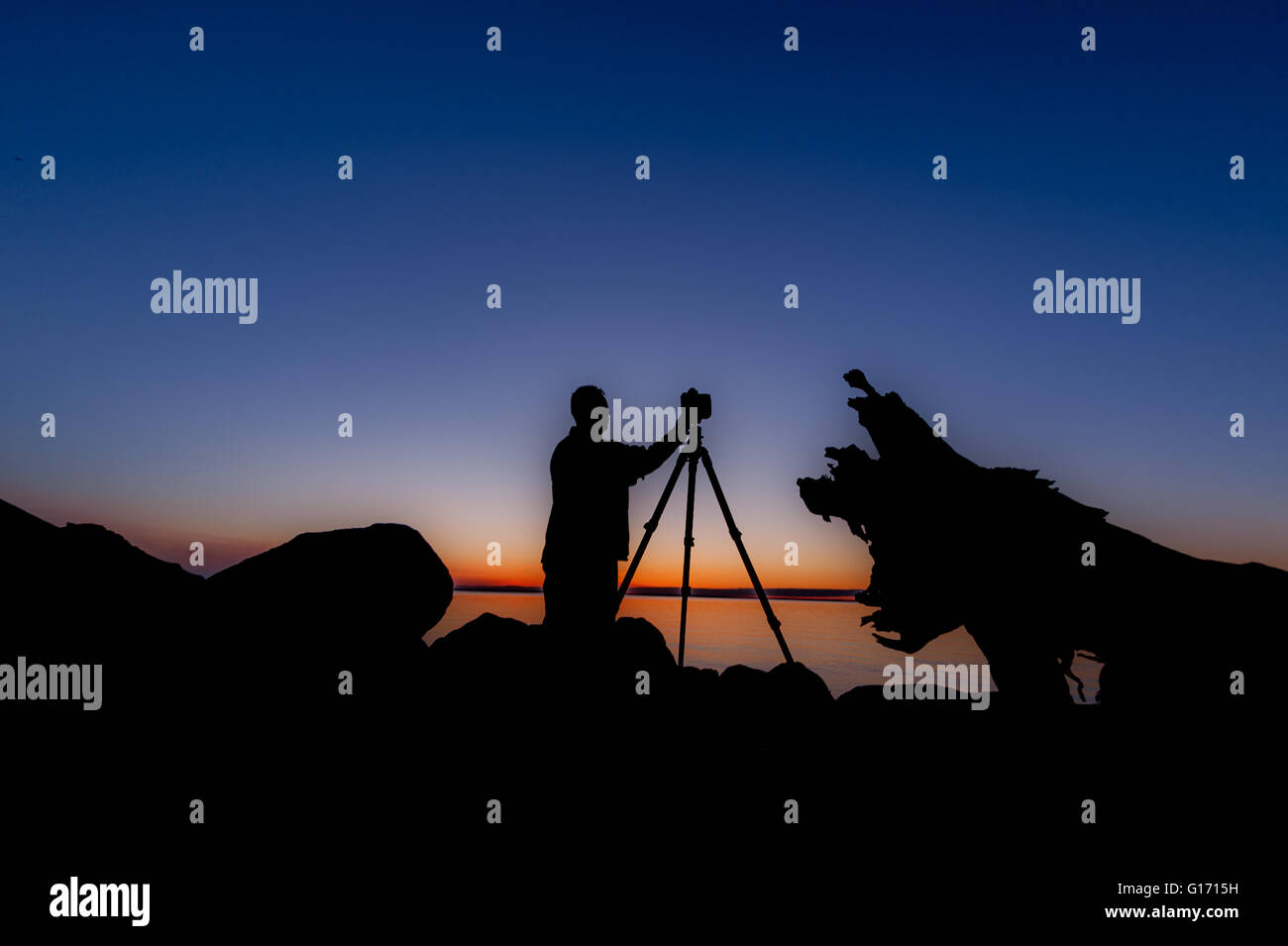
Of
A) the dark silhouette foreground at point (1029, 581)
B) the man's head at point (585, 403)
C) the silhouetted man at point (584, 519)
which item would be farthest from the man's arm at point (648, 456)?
the dark silhouette foreground at point (1029, 581)

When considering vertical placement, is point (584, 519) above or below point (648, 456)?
below

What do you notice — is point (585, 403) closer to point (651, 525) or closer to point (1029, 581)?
point (651, 525)

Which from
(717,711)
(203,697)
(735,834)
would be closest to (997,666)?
(735,834)

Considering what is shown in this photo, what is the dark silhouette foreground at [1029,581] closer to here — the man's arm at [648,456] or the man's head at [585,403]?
the man's arm at [648,456]

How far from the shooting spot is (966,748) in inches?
231

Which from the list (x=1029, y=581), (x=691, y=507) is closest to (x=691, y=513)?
(x=691, y=507)

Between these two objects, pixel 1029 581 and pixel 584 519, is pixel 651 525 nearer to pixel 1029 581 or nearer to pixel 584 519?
pixel 584 519

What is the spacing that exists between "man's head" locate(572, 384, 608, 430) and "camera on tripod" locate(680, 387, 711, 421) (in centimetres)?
89

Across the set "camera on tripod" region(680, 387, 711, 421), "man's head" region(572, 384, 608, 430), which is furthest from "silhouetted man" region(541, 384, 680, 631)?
"camera on tripod" region(680, 387, 711, 421)

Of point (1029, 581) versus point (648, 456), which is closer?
point (1029, 581)

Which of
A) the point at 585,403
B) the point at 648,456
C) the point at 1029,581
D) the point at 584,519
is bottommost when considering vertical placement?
the point at 1029,581

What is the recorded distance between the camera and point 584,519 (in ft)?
22.0

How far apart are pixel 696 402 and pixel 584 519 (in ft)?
5.42
